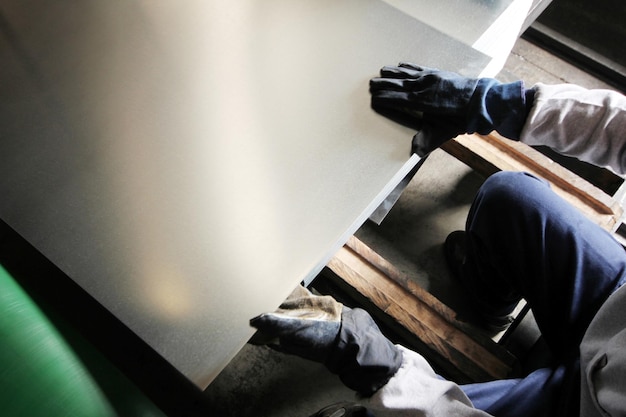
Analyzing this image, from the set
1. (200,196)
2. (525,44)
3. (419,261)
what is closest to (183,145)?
(200,196)

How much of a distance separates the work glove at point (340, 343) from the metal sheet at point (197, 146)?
65 mm

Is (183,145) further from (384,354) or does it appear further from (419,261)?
(419,261)

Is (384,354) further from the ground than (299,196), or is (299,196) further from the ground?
(299,196)

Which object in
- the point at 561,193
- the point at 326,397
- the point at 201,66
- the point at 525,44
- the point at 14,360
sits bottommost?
the point at 326,397

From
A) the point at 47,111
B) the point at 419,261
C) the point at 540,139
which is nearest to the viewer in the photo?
the point at 47,111

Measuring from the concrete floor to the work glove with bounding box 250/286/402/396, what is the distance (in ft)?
1.68

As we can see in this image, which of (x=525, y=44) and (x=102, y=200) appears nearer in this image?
(x=102, y=200)

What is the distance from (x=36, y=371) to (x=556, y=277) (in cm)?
96

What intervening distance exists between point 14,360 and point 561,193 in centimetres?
128

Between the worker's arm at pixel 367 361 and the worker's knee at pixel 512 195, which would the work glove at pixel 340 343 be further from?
the worker's knee at pixel 512 195

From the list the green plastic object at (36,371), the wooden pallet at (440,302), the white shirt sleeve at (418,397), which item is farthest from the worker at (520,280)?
the green plastic object at (36,371)

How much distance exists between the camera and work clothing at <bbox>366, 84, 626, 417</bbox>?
763 millimetres

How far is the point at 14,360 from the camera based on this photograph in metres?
0.70

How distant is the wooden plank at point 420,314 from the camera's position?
3.46ft
